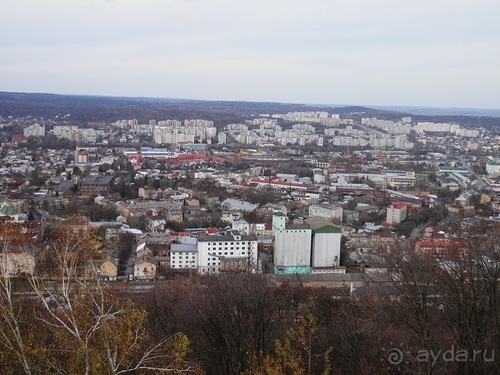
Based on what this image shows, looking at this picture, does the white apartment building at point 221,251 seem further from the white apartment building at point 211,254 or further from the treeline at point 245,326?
the treeline at point 245,326

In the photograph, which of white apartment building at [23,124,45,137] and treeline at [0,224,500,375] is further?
white apartment building at [23,124,45,137]

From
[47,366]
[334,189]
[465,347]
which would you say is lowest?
[334,189]

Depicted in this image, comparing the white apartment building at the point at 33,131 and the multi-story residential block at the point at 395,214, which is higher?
the white apartment building at the point at 33,131

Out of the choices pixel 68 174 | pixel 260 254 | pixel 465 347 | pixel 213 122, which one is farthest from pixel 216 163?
pixel 465 347

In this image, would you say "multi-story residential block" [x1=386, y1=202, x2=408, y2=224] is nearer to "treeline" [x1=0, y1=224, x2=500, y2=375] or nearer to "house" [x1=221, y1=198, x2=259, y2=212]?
"house" [x1=221, y1=198, x2=259, y2=212]

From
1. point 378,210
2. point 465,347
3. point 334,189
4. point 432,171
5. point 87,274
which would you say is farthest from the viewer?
point 432,171

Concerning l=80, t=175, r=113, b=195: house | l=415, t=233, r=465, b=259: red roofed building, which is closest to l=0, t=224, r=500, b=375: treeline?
l=415, t=233, r=465, b=259: red roofed building

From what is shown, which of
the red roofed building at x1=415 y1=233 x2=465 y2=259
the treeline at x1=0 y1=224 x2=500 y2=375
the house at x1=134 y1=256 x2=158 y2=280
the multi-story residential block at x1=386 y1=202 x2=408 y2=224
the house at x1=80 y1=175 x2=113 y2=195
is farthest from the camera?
the house at x1=80 y1=175 x2=113 y2=195

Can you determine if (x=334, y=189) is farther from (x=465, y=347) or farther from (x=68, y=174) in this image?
(x=465, y=347)

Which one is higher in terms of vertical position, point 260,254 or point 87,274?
point 87,274

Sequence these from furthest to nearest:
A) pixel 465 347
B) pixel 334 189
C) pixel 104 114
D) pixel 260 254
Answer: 1. pixel 104 114
2. pixel 334 189
3. pixel 260 254
4. pixel 465 347

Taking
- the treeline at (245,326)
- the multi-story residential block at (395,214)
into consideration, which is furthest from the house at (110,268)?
the multi-story residential block at (395,214)
